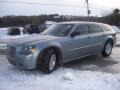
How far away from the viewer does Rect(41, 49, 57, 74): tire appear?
7.18 m

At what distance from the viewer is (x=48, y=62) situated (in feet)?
23.6

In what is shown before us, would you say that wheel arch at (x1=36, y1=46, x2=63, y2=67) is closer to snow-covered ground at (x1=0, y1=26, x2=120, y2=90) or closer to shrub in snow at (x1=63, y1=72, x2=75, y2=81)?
snow-covered ground at (x1=0, y1=26, x2=120, y2=90)

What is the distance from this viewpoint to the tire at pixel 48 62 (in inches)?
283

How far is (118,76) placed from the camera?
691 centimetres

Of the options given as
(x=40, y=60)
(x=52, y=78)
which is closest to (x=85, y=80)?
(x=52, y=78)

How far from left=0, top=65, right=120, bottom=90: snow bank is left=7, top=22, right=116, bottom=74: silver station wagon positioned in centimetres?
29

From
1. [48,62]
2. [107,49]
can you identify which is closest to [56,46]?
[48,62]

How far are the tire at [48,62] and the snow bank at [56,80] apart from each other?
15cm

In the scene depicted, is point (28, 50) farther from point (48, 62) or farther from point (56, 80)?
point (56, 80)

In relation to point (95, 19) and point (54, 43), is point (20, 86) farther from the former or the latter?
point (95, 19)

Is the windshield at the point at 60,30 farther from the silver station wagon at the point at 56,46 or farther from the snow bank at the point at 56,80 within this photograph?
the snow bank at the point at 56,80

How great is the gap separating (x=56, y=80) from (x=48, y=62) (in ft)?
2.47

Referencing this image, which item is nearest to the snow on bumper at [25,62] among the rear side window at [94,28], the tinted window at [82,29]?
the tinted window at [82,29]

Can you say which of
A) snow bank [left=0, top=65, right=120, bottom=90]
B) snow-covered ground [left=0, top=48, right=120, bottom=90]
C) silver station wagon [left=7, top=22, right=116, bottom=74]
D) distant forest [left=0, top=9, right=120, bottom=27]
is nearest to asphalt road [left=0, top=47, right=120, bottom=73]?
snow-covered ground [left=0, top=48, right=120, bottom=90]
